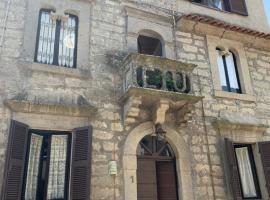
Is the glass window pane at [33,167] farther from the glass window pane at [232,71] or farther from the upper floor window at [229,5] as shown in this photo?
the upper floor window at [229,5]

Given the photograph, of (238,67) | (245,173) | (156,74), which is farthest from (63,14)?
(245,173)

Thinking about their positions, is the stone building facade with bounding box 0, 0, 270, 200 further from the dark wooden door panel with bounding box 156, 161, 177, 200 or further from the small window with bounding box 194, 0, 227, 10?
the small window with bounding box 194, 0, 227, 10

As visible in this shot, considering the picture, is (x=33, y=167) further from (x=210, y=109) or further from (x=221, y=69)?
(x=221, y=69)

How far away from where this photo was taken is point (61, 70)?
775 cm

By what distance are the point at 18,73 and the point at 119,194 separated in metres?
3.59

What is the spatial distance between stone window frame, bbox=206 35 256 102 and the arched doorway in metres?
2.50

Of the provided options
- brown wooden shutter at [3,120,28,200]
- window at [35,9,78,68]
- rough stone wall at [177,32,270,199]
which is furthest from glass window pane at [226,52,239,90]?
brown wooden shutter at [3,120,28,200]

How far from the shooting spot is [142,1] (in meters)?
9.90

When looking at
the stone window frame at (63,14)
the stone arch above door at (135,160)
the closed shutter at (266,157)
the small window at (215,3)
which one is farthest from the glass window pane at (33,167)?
the small window at (215,3)

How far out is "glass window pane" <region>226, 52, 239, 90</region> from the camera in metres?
10.1

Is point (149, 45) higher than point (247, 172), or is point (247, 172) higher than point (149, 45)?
point (149, 45)

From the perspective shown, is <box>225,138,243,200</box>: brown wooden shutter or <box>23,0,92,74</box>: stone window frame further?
<box>225,138,243,200</box>: brown wooden shutter

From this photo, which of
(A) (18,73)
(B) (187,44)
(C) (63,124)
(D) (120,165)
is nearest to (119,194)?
(D) (120,165)

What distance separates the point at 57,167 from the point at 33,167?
1.66ft
